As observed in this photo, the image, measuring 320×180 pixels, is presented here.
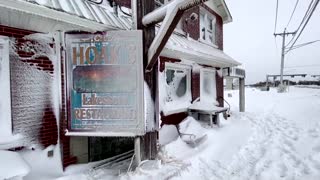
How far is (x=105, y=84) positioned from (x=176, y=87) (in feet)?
12.5

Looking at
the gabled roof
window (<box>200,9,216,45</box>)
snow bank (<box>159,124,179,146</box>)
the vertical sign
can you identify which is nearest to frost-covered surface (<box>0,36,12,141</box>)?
the vertical sign

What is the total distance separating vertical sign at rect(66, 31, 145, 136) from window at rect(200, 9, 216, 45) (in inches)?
235

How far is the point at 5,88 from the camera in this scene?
3.23m

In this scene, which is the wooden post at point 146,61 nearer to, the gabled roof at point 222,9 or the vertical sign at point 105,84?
the vertical sign at point 105,84

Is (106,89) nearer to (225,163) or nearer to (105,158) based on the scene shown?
(105,158)

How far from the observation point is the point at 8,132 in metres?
3.23

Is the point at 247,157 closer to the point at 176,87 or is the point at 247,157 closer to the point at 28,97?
the point at 176,87

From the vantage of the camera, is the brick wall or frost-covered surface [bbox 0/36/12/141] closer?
frost-covered surface [bbox 0/36/12/141]

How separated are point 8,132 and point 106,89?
5.17 ft

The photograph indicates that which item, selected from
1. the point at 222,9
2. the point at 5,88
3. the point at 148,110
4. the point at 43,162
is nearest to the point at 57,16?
the point at 5,88

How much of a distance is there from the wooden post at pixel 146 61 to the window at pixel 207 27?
5531 millimetres

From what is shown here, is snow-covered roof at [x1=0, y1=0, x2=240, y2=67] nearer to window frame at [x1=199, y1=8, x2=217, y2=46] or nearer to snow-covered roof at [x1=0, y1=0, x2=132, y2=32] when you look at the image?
snow-covered roof at [x1=0, y1=0, x2=132, y2=32]

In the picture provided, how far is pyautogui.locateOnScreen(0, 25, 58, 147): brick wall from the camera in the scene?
3332mm

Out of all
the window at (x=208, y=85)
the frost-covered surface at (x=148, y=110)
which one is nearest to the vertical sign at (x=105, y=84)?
the frost-covered surface at (x=148, y=110)
